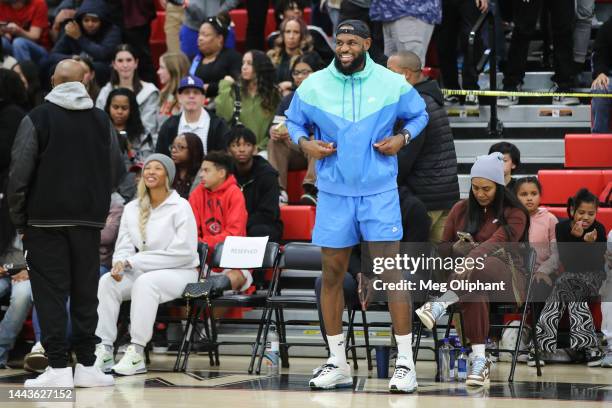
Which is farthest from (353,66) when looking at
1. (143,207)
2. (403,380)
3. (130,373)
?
(130,373)

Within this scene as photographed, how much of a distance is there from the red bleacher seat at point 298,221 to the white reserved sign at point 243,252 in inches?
33.3

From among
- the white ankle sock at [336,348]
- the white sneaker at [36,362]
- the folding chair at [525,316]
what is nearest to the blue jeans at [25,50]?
the white sneaker at [36,362]

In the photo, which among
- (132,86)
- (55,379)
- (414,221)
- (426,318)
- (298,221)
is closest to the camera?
(55,379)

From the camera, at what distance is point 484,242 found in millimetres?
8227

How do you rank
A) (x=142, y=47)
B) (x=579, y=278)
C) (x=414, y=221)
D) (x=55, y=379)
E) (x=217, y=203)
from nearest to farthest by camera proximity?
(x=55, y=379) < (x=414, y=221) < (x=579, y=278) < (x=217, y=203) < (x=142, y=47)

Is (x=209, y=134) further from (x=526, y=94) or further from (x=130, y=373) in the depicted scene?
(x=130, y=373)

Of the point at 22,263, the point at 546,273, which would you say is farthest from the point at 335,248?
the point at 22,263

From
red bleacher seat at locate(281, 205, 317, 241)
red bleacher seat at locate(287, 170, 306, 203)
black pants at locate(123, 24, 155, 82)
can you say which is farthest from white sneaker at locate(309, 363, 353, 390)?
black pants at locate(123, 24, 155, 82)

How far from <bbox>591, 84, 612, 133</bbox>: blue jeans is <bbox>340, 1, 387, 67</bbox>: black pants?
1.89 metres

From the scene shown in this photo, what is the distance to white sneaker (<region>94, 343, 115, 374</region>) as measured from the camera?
28.6 feet

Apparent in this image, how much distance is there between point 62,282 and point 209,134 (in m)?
3.56

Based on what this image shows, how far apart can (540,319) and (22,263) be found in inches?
148

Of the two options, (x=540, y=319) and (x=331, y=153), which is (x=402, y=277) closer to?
(x=331, y=153)

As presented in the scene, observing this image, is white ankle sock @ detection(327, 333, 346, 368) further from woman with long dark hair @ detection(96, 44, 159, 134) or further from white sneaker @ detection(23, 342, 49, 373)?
woman with long dark hair @ detection(96, 44, 159, 134)
